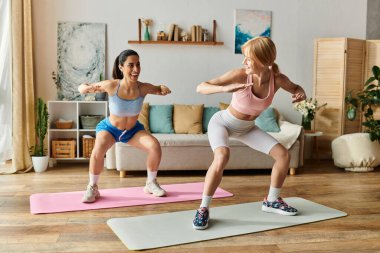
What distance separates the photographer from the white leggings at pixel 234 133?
315 cm

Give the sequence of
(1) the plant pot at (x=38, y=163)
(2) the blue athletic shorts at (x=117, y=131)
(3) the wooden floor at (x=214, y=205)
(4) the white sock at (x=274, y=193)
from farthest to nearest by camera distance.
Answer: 1. (1) the plant pot at (x=38, y=163)
2. (2) the blue athletic shorts at (x=117, y=131)
3. (4) the white sock at (x=274, y=193)
4. (3) the wooden floor at (x=214, y=205)

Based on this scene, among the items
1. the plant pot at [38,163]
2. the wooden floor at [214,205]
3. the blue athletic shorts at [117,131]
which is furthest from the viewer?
the plant pot at [38,163]

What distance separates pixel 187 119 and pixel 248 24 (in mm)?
1623

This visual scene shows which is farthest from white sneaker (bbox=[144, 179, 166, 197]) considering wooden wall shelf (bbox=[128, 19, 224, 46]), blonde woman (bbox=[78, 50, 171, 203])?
wooden wall shelf (bbox=[128, 19, 224, 46])

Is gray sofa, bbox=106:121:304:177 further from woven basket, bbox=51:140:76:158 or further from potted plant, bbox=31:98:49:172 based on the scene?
potted plant, bbox=31:98:49:172

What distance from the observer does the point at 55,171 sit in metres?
5.18

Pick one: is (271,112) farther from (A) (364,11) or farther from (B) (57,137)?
(B) (57,137)

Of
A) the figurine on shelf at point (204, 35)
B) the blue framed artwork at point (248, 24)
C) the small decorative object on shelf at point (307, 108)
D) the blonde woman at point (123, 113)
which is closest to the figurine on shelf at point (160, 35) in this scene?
the figurine on shelf at point (204, 35)

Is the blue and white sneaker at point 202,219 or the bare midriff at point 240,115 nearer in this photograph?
the blue and white sneaker at point 202,219

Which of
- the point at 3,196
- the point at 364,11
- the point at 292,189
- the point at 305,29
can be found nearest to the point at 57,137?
the point at 3,196

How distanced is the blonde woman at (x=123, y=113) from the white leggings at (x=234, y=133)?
2.06ft

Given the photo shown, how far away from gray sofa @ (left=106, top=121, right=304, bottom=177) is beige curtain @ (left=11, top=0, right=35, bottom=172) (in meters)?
0.99

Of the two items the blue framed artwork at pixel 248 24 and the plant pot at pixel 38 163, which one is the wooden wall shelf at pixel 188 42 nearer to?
the blue framed artwork at pixel 248 24

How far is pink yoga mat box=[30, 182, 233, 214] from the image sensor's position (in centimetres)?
350
